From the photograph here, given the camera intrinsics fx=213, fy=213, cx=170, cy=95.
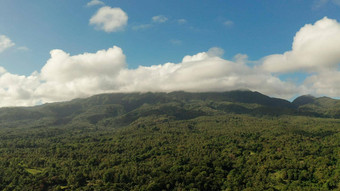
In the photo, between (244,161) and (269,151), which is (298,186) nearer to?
(244,161)

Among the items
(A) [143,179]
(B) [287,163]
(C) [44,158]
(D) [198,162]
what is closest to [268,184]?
(B) [287,163]

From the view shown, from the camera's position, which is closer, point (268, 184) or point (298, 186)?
point (298, 186)

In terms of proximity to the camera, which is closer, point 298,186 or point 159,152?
point 298,186

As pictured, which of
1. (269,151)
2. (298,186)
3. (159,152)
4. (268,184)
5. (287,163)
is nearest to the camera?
(298,186)

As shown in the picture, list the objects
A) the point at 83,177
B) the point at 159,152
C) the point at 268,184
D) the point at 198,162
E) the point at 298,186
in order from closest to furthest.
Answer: the point at 298,186 → the point at 268,184 → the point at 83,177 → the point at 198,162 → the point at 159,152

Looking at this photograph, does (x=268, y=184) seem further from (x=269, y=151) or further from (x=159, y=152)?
(x=159, y=152)

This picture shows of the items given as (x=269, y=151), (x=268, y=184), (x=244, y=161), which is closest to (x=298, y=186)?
(x=268, y=184)

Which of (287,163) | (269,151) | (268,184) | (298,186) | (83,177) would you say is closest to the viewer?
(298,186)

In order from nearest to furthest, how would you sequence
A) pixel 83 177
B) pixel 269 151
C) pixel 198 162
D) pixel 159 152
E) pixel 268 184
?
pixel 268 184, pixel 83 177, pixel 198 162, pixel 269 151, pixel 159 152
